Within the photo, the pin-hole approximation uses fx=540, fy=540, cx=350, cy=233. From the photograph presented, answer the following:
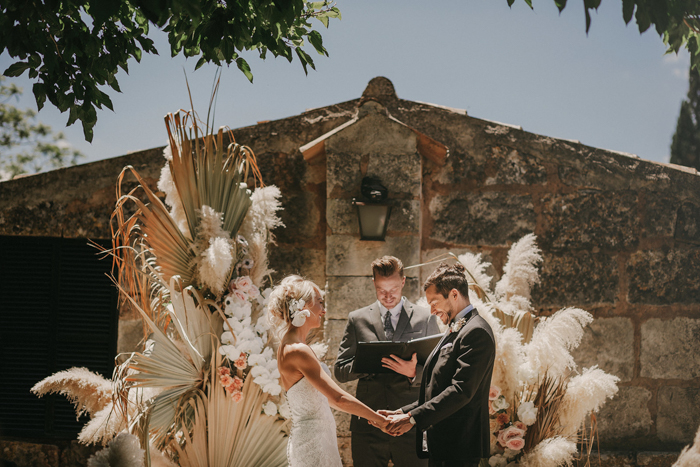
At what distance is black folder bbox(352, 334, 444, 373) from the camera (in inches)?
124

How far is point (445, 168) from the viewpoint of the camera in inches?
183

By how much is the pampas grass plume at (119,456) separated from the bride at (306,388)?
1.60 metres

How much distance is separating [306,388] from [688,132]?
47.5 feet

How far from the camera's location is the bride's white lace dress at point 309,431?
2.79m

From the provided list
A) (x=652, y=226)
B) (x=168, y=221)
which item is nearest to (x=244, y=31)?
(x=168, y=221)

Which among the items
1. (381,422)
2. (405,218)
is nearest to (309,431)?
(381,422)

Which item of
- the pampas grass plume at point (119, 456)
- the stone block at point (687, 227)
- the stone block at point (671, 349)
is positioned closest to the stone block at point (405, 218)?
the stone block at point (671, 349)

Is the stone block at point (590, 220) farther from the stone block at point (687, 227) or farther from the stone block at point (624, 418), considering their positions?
the stone block at point (624, 418)

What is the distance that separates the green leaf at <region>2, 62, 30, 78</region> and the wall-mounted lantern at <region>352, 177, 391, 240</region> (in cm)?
236

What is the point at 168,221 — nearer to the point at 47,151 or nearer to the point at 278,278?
the point at 278,278

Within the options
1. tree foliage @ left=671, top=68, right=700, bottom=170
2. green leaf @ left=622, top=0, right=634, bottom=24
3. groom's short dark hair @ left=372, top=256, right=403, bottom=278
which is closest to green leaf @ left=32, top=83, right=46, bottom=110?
groom's short dark hair @ left=372, top=256, right=403, bottom=278

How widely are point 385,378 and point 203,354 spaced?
1170 mm

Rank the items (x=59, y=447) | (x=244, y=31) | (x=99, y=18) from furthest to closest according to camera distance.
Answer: (x=59, y=447), (x=244, y=31), (x=99, y=18)

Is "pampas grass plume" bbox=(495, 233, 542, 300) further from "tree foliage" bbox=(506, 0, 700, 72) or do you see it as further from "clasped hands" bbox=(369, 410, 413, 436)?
"tree foliage" bbox=(506, 0, 700, 72)
